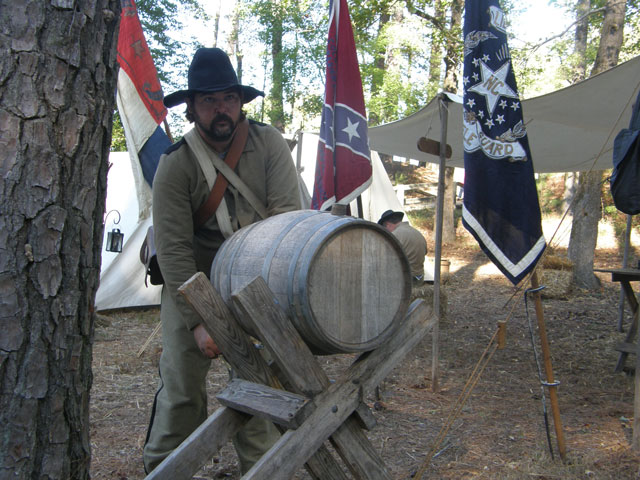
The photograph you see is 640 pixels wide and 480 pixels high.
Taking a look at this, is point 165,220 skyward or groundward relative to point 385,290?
skyward

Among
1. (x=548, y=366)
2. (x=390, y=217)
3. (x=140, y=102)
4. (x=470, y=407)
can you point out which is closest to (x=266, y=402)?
(x=548, y=366)

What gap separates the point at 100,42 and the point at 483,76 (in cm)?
224

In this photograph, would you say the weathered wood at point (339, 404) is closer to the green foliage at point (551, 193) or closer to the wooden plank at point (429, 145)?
the wooden plank at point (429, 145)

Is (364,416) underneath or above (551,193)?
underneath

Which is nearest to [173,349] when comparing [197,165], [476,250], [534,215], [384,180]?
[197,165]

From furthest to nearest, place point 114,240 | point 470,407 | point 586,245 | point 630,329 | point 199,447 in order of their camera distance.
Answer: point 586,245 → point 114,240 → point 630,329 → point 470,407 → point 199,447

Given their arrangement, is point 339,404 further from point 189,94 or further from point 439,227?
point 439,227

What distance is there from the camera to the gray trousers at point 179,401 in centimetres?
242

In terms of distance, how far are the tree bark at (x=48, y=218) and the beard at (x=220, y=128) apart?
563mm

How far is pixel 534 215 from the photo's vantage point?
298 cm

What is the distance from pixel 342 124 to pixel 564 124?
10.1ft

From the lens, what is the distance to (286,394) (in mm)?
1730

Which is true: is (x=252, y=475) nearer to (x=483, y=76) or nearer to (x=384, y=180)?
(x=483, y=76)

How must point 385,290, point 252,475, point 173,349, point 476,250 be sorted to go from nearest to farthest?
point 252,475, point 385,290, point 173,349, point 476,250
